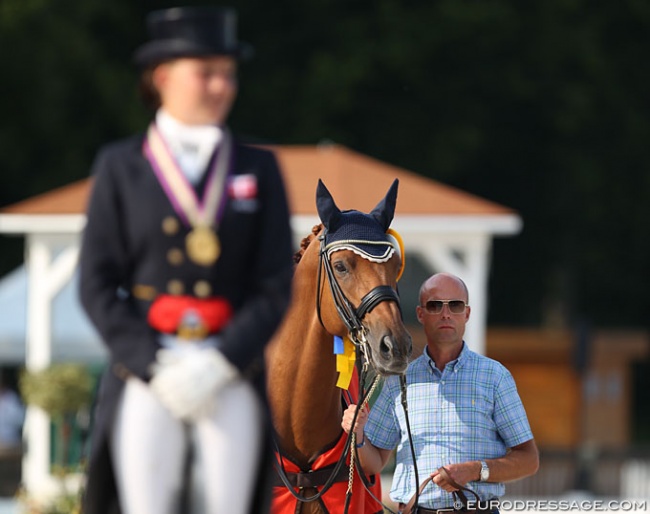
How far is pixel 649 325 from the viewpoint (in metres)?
32.7

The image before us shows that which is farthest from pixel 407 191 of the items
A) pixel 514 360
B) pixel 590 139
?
pixel 590 139

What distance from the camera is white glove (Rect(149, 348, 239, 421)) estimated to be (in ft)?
11.0

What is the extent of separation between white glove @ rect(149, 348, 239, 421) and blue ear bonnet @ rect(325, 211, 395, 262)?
1.73 meters

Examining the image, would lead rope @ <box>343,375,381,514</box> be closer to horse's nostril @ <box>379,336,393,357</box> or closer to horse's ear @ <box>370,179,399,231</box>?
horse's nostril @ <box>379,336,393,357</box>

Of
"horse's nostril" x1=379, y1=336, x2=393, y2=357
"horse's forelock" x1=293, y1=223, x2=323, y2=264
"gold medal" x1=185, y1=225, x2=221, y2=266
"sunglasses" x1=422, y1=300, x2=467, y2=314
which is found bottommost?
"horse's nostril" x1=379, y1=336, x2=393, y2=357

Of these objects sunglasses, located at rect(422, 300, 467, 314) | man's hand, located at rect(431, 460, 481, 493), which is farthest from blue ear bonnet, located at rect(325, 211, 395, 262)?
man's hand, located at rect(431, 460, 481, 493)

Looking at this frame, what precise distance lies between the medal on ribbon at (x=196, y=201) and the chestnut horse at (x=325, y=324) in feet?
5.10

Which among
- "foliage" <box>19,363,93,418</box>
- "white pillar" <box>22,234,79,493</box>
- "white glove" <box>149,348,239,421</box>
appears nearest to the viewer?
"white glove" <box>149,348,239,421</box>

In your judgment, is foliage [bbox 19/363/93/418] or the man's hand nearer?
the man's hand

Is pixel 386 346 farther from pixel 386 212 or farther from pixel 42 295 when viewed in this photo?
pixel 42 295

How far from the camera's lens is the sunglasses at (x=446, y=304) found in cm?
516

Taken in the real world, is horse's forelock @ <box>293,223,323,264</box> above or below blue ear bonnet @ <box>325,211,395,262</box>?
below

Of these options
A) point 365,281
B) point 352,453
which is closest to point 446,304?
point 365,281

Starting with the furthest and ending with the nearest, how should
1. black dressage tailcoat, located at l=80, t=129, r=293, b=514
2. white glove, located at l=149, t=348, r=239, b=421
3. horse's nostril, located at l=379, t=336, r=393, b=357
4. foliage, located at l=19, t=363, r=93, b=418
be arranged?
foliage, located at l=19, t=363, r=93, b=418 → horse's nostril, located at l=379, t=336, r=393, b=357 → black dressage tailcoat, located at l=80, t=129, r=293, b=514 → white glove, located at l=149, t=348, r=239, b=421
